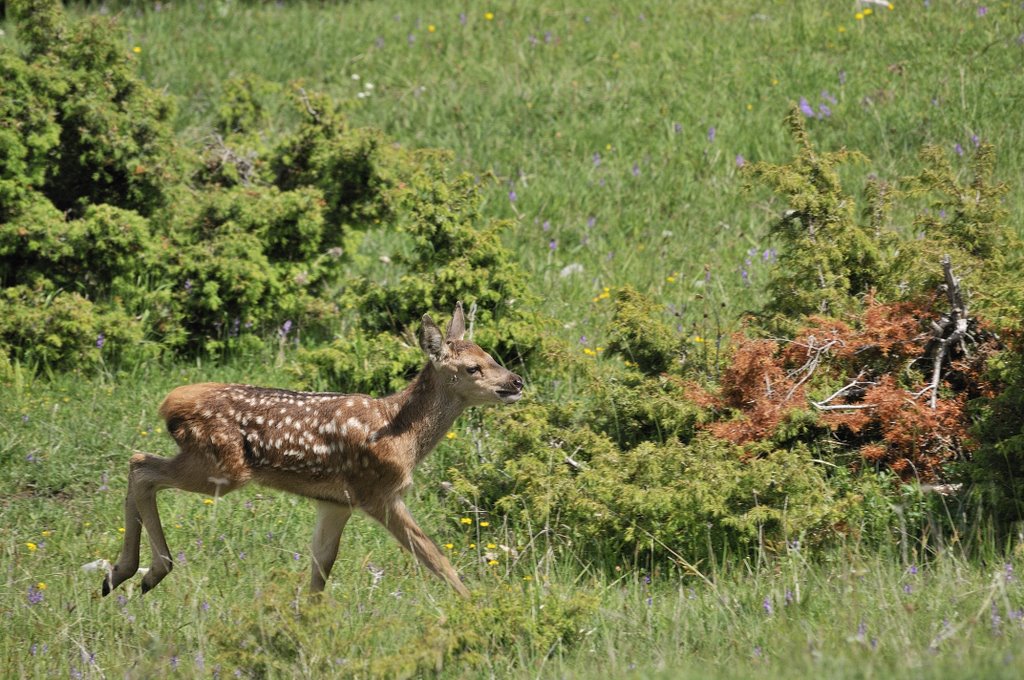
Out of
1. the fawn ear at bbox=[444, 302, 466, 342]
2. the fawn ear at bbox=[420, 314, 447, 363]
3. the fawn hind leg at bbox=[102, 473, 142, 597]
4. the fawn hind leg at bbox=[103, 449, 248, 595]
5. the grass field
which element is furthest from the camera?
the fawn ear at bbox=[444, 302, 466, 342]

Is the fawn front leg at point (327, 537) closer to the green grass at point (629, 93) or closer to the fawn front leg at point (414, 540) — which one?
the fawn front leg at point (414, 540)

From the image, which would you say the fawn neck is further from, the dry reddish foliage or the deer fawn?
the dry reddish foliage

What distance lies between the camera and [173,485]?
692 cm

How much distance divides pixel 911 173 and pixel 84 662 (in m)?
8.39

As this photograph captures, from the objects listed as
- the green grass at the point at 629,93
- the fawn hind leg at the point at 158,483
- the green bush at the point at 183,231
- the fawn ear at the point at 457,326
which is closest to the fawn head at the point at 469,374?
the fawn ear at the point at 457,326

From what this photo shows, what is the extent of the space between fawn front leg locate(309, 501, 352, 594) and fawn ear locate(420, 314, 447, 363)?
3.12ft

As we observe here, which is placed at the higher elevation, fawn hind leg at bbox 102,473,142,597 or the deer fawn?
the deer fawn

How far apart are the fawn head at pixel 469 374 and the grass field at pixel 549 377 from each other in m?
0.74

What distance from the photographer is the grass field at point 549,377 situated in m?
5.73

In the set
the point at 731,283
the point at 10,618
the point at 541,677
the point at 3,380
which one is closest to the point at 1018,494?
the point at 541,677

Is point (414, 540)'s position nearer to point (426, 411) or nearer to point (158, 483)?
point (426, 411)

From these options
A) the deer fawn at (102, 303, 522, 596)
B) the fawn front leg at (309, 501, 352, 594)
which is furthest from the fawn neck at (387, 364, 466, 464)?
the fawn front leg at (309, 501, 352, 594)

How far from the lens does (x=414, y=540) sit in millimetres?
6879

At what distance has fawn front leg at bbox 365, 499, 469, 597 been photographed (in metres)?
6.80
